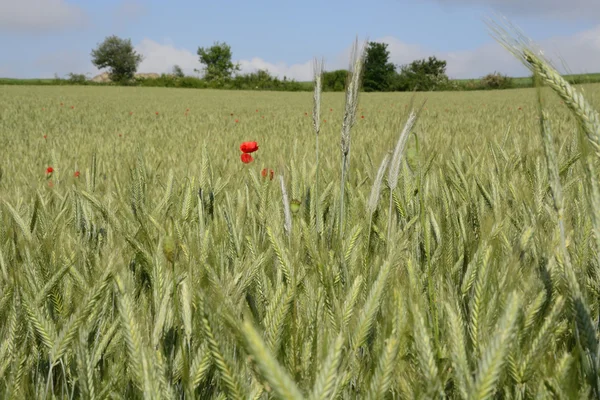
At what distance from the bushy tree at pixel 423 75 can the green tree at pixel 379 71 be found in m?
1.47

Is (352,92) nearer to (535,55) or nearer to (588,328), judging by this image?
(535,55)

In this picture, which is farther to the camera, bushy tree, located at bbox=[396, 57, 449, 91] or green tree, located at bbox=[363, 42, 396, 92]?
green tree, located at bbox=[363, 42, 396, 92]

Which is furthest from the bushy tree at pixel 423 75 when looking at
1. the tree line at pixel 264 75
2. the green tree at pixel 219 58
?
the green tree at pixel 219 58

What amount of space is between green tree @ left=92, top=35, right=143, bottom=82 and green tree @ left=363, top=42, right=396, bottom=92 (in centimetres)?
2911

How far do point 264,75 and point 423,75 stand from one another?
1212cm

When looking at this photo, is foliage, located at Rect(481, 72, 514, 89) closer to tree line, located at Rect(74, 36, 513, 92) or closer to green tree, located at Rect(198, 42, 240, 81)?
tree line, located at Rect(74, 36, 513, 92)

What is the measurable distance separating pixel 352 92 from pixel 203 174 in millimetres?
538

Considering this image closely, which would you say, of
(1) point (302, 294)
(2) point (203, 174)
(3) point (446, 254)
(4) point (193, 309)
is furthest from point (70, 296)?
(3) point (446, 254)

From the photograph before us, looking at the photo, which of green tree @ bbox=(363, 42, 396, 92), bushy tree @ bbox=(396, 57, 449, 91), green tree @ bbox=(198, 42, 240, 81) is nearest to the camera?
bushy tree @ bbox=(396, 57, 449, 91)

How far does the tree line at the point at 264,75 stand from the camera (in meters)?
37.8

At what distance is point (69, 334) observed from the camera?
623mm

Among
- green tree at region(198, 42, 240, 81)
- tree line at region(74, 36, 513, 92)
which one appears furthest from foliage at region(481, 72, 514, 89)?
green tree at region(198, 42, 240, 81)

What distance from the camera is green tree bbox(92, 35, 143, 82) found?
2408 inches

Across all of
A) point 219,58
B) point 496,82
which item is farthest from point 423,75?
point 219,58
